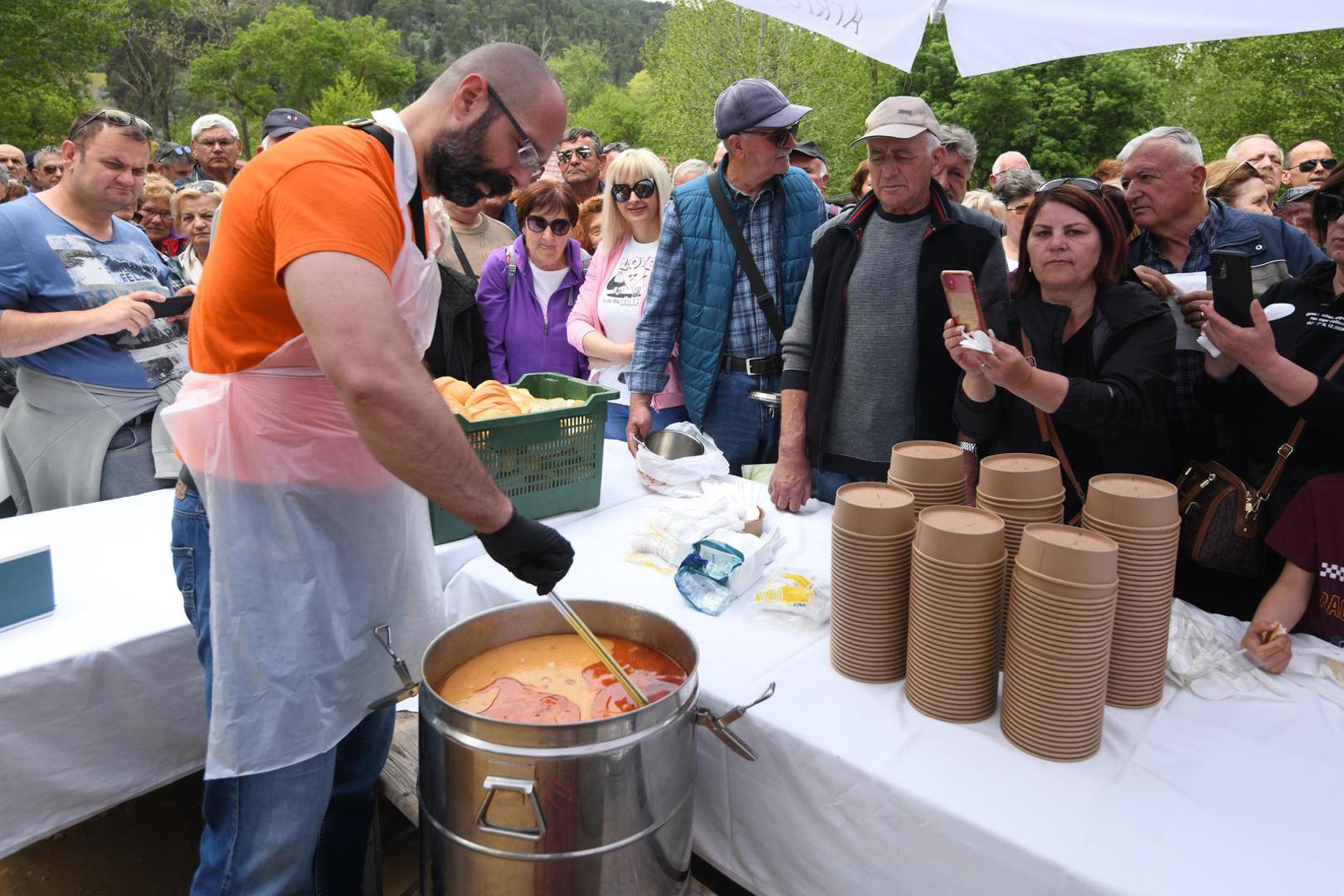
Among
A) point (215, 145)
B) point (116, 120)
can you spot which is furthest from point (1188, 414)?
point (215, 145)

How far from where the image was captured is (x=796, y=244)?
123 inches

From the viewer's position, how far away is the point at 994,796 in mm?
1243

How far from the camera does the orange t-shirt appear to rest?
1.19m

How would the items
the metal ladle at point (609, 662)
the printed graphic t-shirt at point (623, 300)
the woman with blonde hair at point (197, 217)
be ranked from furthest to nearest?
the woman with blonde hair at point (197, 217)
the printed graphic t-shirt at point (623, 300)
the metal ladle at point (609, 662)

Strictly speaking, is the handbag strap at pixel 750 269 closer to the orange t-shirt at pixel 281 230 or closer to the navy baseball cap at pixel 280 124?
the orange t-shirt at pixel 281 230

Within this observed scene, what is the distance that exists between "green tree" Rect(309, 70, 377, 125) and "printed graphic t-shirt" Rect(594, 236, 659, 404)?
172 ft

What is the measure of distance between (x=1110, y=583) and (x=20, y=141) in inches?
1123

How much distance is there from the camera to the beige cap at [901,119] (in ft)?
8.16

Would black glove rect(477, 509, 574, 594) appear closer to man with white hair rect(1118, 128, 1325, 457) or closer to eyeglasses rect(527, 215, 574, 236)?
man with white hair rect(1118, 128, 1325, 457)

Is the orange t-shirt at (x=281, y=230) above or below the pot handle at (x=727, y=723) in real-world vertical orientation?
above

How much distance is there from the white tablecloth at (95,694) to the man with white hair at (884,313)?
1194mm

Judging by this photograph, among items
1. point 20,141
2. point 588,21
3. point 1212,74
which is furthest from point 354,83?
point 588,21

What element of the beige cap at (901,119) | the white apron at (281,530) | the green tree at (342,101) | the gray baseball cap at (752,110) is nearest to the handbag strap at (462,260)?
the gray baseball cap at (752,110)

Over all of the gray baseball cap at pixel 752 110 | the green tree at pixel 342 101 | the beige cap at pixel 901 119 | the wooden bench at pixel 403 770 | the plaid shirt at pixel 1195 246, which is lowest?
the wooden bench at pixel 403 770
